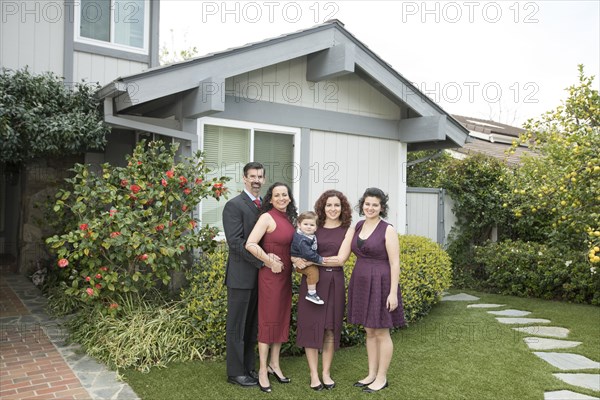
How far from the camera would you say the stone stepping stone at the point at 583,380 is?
15.9ft

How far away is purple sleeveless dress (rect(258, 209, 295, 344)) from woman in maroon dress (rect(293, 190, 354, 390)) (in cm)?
19

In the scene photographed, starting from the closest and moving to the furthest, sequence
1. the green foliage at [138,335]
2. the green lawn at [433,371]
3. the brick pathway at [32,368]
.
A: the brick pathway at [32,368], the green lawn at [433,371], the green foliage at [138,335]

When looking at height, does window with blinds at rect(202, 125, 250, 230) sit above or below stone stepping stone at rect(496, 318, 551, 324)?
above

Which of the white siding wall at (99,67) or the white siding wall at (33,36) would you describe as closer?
the white siding wall at (33,36)

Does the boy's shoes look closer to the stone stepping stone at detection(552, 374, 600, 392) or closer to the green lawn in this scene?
the green lawn

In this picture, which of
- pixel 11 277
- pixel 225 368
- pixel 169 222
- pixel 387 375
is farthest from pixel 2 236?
pixel 387 375

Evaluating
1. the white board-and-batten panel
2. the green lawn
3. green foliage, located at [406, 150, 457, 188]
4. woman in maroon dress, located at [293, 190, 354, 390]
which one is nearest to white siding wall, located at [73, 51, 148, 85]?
the green lawn

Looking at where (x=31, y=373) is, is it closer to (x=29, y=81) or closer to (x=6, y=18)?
(x=29, y=81)

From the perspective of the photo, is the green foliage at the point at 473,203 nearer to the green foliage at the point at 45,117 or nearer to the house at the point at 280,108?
the house at the point at 280,108

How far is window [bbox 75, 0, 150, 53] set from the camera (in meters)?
7.80

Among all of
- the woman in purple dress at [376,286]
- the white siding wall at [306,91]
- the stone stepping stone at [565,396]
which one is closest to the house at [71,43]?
the white siding wall at [306,91]

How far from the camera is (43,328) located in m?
6.39

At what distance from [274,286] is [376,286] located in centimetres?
91

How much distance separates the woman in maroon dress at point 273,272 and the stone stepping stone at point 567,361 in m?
3.02
